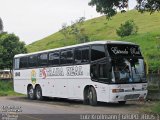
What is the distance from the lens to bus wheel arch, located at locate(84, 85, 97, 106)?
2147cm

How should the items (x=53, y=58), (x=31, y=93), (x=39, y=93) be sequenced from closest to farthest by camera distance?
1. (x=53, y=58)
2. (x=39, y=93)
3. (x=31, y=93)

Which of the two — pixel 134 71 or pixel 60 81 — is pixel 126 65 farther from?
pixel 60 81

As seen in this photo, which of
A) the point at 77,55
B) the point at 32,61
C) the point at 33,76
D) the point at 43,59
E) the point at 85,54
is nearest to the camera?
the point at 85,54

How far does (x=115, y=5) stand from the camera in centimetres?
1984

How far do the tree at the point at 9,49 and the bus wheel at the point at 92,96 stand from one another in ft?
82.2

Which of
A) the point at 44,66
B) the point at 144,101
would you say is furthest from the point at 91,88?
the point at 44,66

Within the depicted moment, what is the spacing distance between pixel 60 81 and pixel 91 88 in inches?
144

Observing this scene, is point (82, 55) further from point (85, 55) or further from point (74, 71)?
point (74, 71)

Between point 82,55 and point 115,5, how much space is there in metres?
3.82

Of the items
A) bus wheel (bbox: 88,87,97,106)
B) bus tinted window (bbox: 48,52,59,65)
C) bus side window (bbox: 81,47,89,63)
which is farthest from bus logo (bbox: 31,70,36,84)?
bus wheel (bbox: 88,87,97,106)

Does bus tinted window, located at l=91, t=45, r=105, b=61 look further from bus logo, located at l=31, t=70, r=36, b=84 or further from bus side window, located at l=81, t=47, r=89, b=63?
bus logo, located at l=31, t=70, r=36, b=84

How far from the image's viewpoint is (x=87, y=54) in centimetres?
2195

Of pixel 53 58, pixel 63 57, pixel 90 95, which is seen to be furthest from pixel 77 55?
pixel 53 58

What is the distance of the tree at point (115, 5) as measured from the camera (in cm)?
1942
